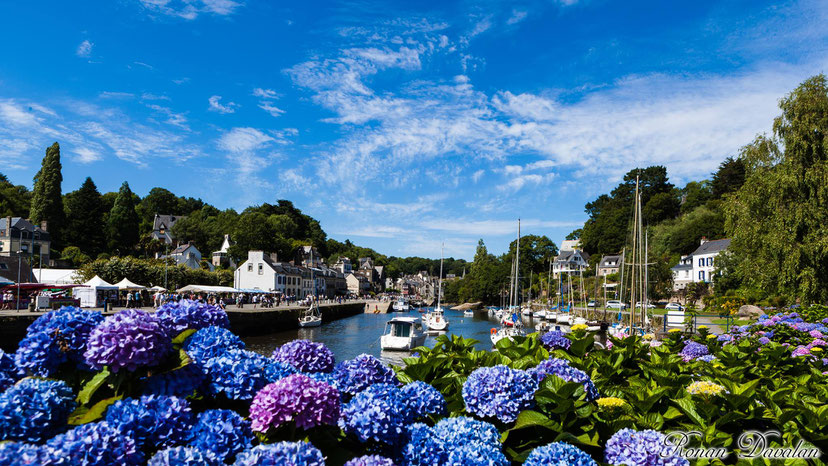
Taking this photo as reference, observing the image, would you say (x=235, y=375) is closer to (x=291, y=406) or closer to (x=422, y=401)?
(x=291, y=406)

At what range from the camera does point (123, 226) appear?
103 meters

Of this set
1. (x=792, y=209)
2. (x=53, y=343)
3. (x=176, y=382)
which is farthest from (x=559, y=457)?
(x=792, y=209)

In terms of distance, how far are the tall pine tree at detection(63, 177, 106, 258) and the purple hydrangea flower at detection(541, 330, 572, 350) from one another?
108 metres

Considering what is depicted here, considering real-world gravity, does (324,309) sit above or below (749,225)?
below

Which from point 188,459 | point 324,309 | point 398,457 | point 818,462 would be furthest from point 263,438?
point 324,309

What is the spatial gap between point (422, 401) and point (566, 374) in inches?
50.3

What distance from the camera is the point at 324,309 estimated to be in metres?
67.1

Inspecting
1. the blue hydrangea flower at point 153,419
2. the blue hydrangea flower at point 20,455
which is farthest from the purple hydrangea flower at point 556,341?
the blue hydrangea flower at point 20,455

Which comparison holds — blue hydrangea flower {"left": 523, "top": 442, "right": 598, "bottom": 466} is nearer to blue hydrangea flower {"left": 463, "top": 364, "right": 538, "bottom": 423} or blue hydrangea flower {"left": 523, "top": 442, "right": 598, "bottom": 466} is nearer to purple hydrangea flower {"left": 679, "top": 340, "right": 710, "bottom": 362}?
blue hydrangea flower {"left": 463, "top": 364, "right": 538, "bottom": 423}

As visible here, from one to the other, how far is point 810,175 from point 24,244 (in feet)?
308

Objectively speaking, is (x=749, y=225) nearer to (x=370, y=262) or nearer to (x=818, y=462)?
(x=818, y=462)

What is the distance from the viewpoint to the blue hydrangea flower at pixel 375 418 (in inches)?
103

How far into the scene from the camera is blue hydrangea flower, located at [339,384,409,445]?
2.62 m

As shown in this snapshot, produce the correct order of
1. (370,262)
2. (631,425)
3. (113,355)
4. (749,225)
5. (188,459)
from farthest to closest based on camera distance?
(370,262)
(749,225)
(631,425)
(113,355)
(188,459)
